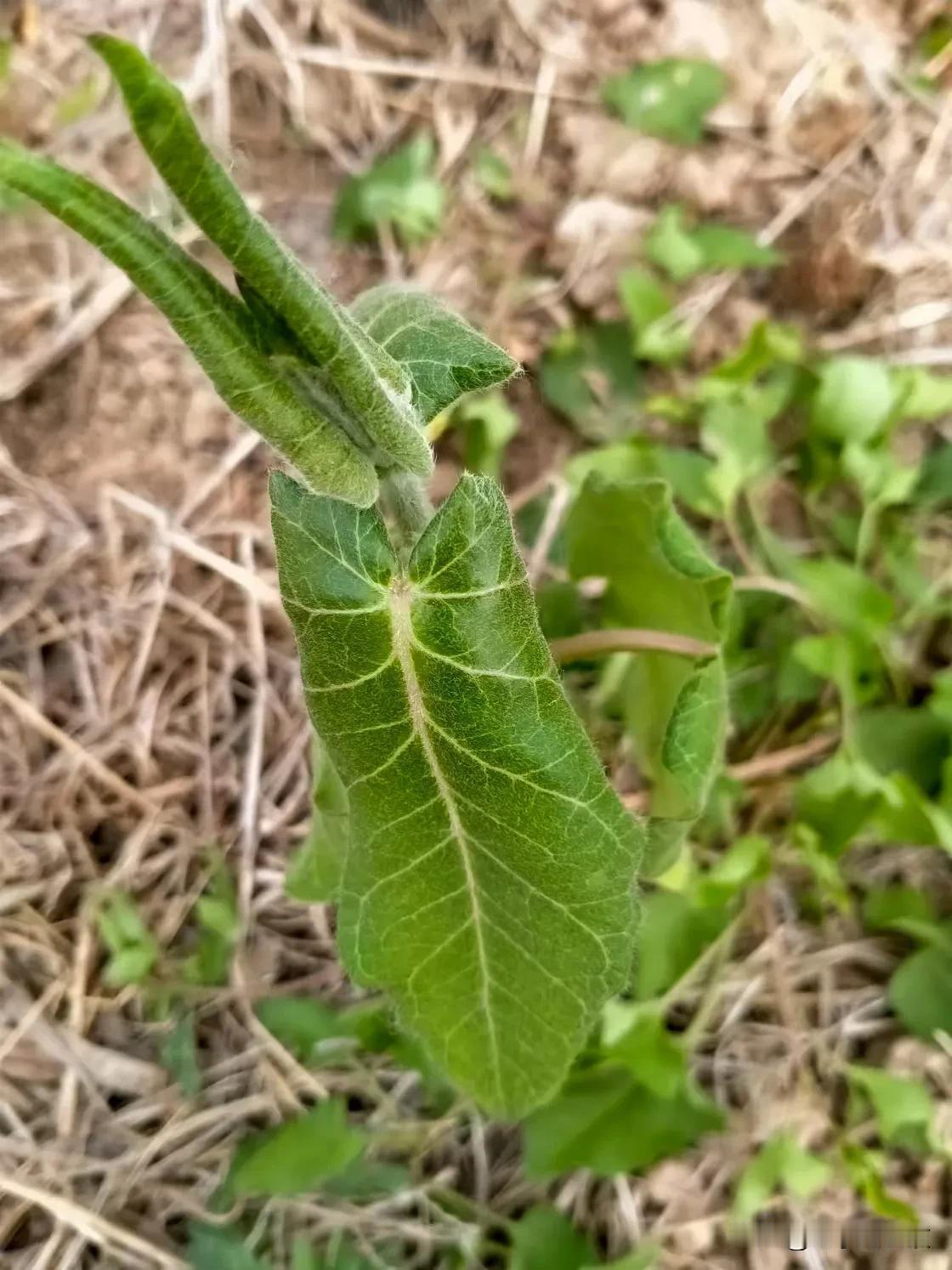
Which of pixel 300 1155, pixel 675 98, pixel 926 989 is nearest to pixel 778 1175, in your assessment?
pixel 926 989

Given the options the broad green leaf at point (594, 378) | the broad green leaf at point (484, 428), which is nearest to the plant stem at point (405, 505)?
the broad green leaf at point (484, 428)

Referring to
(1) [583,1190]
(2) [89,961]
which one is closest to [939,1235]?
(1) [583,1190]

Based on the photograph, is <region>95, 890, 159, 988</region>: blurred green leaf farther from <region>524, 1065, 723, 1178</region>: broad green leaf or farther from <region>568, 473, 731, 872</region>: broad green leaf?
<region>568, 473, 731, 872</region>: broad green leaf

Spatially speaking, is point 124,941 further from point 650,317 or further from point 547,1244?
point 650,317

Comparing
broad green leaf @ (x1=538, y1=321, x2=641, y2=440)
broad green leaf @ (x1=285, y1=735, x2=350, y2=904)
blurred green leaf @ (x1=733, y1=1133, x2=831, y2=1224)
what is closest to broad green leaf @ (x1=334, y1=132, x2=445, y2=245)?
broad green leaf @ (x1=538, y1=321, x2=641, y2=440)

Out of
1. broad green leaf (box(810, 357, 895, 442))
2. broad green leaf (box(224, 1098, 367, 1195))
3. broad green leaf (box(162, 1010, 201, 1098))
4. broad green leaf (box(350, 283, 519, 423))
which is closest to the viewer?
broad green leaf (box(350, 283, 519, 423))

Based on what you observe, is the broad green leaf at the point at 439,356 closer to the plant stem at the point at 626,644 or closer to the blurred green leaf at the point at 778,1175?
the plant stem at the point at 626,644
